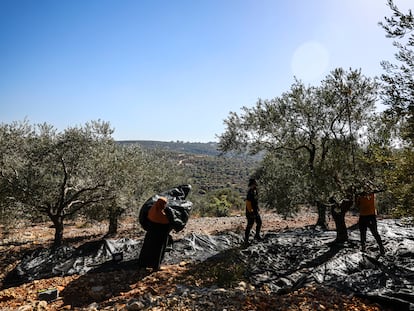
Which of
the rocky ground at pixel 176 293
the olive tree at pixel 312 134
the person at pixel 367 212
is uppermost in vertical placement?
the olive tree at pixel 312 134

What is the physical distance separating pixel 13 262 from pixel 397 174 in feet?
40.2

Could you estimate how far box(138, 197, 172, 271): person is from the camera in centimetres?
819

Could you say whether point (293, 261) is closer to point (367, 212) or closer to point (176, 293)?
point (367, 212)

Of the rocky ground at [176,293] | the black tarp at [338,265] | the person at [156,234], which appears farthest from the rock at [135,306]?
the black tarp at [338,265]

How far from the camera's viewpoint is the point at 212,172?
98688 millimetres

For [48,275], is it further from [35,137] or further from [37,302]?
[35,137]

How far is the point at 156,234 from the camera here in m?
8.24

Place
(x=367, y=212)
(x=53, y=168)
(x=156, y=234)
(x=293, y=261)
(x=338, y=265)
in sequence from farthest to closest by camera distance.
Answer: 1. (x=53, y=168)
2. (x=367, y=212)
3. (x=293, y=261)
4. (x=156, y=234)
5. (x=338, y=265)

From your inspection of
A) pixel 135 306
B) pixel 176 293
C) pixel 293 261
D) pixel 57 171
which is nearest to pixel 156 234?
pixel 176 293

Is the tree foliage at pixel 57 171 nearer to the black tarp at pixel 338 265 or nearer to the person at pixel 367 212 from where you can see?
the black tarp at pixel 338 265

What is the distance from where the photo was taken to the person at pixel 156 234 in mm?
8188

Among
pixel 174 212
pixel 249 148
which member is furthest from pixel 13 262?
pixel 249 148

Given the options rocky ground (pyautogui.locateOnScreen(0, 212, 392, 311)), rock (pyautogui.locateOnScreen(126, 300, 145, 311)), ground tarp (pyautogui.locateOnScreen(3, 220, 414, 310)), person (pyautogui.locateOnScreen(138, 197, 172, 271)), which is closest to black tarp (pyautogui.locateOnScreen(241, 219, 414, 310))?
ground tarp (pyautogui.locateOnScreen(3, 220, 414, 310))

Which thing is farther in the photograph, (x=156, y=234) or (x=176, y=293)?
(x=156, y=234)
